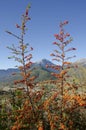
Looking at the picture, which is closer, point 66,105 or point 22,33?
point 22,33

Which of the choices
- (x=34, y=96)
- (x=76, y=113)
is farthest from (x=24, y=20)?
(x=76, y=113)

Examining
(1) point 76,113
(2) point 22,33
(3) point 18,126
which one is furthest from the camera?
(1) point 76,113

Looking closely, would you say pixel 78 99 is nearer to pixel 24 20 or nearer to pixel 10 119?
pixel 10 119

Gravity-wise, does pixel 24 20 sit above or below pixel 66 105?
above

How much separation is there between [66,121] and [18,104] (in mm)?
4823

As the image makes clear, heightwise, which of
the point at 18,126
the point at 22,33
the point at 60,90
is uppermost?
the point at 22,33

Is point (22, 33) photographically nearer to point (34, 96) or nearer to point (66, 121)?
point (34, 96)

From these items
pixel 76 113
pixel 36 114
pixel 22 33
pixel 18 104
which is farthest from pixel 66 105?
pixel 22 33

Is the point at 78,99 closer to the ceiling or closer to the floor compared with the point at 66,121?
closer to the ceiling

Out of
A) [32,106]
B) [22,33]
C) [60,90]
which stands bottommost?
[32,106]

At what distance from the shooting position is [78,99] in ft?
62.1

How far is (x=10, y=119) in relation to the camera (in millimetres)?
19359

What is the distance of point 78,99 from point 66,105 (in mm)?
2271

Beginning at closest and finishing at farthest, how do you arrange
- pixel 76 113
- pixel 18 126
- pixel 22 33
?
pixel 18 126, pixel 22 33, pixel 76 113
